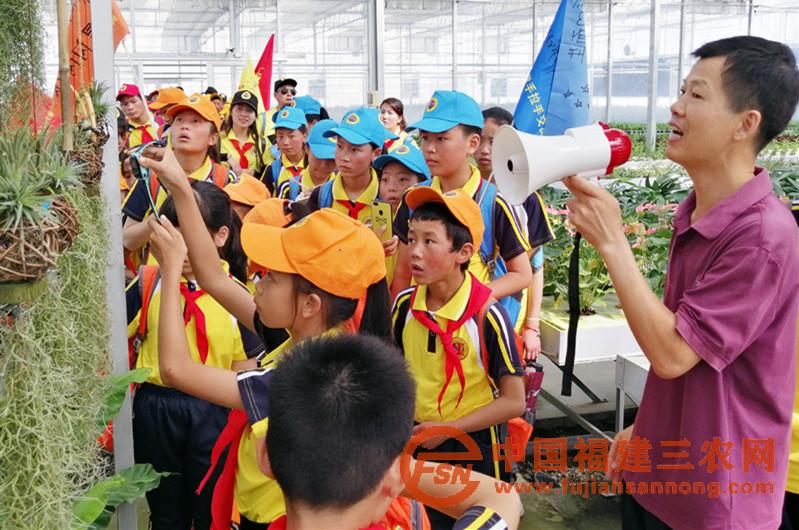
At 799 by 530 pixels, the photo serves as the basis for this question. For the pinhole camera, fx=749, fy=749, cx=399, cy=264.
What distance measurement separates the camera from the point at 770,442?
1.38m

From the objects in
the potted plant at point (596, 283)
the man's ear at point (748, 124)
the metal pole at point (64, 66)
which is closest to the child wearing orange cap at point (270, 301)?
the metal pole at point (64, 66)

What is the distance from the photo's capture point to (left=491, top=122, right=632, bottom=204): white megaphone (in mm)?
1320

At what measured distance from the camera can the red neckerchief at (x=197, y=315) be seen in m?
2.01

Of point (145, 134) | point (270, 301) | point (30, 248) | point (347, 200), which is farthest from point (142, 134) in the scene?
point (30, 248)

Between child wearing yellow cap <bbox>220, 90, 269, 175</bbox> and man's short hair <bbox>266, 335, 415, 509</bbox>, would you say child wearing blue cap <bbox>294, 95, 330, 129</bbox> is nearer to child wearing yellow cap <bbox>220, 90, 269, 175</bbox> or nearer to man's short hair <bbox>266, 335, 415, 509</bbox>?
child wearing yellow cap <bbox>220, 90, 269, 175</bbox>

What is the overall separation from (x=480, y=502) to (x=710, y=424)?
1.71 feet

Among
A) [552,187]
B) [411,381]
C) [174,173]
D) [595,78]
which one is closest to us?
[411,381]

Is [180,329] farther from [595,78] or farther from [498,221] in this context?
[595,78]

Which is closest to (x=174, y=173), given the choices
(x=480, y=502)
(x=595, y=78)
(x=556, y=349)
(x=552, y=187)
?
(x=480, y=502)

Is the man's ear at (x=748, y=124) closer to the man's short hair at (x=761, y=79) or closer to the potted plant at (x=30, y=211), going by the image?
the man's short hair at (x=761, y=79)

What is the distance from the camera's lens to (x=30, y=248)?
93 centimetres

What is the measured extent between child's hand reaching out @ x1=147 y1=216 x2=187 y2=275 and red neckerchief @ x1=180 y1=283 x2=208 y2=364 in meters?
0.43

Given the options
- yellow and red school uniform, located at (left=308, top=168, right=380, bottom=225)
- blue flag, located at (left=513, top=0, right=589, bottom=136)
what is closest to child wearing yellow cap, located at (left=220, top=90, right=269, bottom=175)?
yellow and red school uniform, located at (left=308, top=168, right=380, bottom=225)

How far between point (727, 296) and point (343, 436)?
2.36 feet
